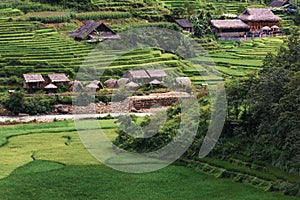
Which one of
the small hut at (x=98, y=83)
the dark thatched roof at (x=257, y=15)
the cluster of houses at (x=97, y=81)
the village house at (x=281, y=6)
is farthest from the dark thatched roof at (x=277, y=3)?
the small hut at (x=98, y=83)

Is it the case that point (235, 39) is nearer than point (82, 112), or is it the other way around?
point (82, 112)

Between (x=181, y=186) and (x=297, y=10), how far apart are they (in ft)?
159

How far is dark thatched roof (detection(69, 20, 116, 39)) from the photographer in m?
53.4

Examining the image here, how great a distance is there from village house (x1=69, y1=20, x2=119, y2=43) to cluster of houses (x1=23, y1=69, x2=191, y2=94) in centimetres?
775

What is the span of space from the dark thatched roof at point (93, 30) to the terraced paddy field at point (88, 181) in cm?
2489

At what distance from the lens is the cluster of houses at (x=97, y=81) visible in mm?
43531

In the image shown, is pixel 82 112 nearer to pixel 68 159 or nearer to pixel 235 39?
pixel 68 159

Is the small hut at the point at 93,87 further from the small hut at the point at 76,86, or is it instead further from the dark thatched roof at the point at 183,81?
the dark thatched roof at the point at 183,81

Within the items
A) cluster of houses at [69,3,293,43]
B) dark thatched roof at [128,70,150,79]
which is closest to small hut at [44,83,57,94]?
dark thatched roof at [128,70,150,79]

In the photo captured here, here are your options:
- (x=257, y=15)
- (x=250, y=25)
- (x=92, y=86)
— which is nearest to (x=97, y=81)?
(x=92, y=86)

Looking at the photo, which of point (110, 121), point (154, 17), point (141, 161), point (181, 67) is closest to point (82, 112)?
point (110, 121)

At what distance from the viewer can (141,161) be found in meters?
26.7

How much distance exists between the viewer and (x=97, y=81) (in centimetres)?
4441

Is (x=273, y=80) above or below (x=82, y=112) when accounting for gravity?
above
